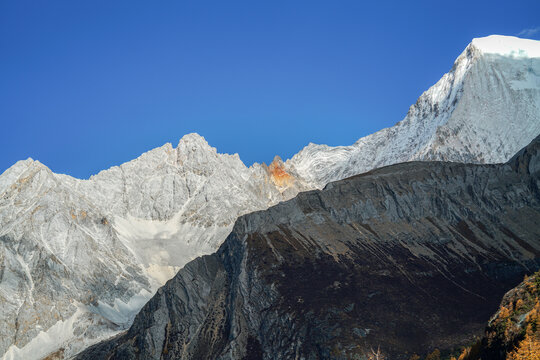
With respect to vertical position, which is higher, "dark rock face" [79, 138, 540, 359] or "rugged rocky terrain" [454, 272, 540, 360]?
"dark rock face" [79, 138, 540, 359]

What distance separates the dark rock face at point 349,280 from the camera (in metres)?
132

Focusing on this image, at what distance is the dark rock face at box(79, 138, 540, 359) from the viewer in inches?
5202

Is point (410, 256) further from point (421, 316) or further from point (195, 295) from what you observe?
point (195, 295)

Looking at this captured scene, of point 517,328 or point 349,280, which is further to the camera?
point 349,280

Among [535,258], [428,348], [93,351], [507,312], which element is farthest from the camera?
[93,351]

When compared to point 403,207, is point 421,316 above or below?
below

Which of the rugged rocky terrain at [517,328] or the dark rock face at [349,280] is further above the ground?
the dark rock face at [349,280]

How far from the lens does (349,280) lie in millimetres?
153375

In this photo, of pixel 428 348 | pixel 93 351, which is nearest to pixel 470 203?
pixel 428 348

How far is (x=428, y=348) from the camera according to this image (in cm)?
12100

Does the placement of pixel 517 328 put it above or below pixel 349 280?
below

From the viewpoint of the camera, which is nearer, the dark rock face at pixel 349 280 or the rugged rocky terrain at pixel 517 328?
the rugged rocky terrain at pixel 517 328

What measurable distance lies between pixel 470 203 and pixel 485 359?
160 metres

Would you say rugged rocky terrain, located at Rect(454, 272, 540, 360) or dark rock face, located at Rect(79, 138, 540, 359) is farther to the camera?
dark rock face, located at Rect(79, 138, 540, 359)
